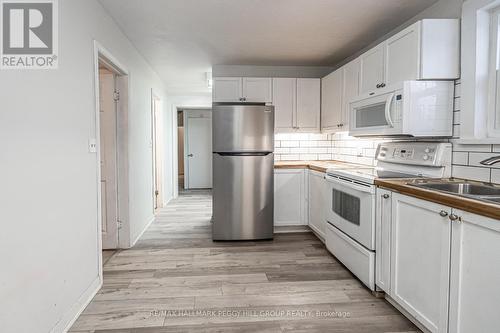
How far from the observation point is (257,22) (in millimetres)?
2936

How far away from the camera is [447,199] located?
1.57 m

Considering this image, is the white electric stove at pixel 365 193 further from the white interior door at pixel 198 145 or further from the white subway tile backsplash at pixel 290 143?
the white interior door at pixel 198 145

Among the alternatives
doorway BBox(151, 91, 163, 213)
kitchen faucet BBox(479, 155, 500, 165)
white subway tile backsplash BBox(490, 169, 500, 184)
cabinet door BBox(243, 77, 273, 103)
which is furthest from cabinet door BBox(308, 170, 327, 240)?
doorway BBox(151, 91, 163, 213)

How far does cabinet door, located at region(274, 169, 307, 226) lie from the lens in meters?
3.98

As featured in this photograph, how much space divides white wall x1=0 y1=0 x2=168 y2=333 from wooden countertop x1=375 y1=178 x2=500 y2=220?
82.9 inches

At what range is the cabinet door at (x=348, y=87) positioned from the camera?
324 centimetres

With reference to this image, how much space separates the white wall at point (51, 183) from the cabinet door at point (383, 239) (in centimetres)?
211

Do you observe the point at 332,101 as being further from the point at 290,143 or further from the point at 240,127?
the point at 240,127

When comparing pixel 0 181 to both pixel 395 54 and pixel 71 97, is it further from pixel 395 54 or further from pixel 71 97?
pixel 395 54

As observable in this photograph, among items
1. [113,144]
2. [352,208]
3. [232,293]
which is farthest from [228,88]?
[232,293]

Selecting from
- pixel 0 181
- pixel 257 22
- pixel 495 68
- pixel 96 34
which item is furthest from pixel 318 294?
pixel 96 34

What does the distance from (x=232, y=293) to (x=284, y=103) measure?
2.69 m

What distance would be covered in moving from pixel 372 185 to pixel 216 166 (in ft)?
6.18

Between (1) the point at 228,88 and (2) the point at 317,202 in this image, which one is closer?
(2) the point at 317,202
